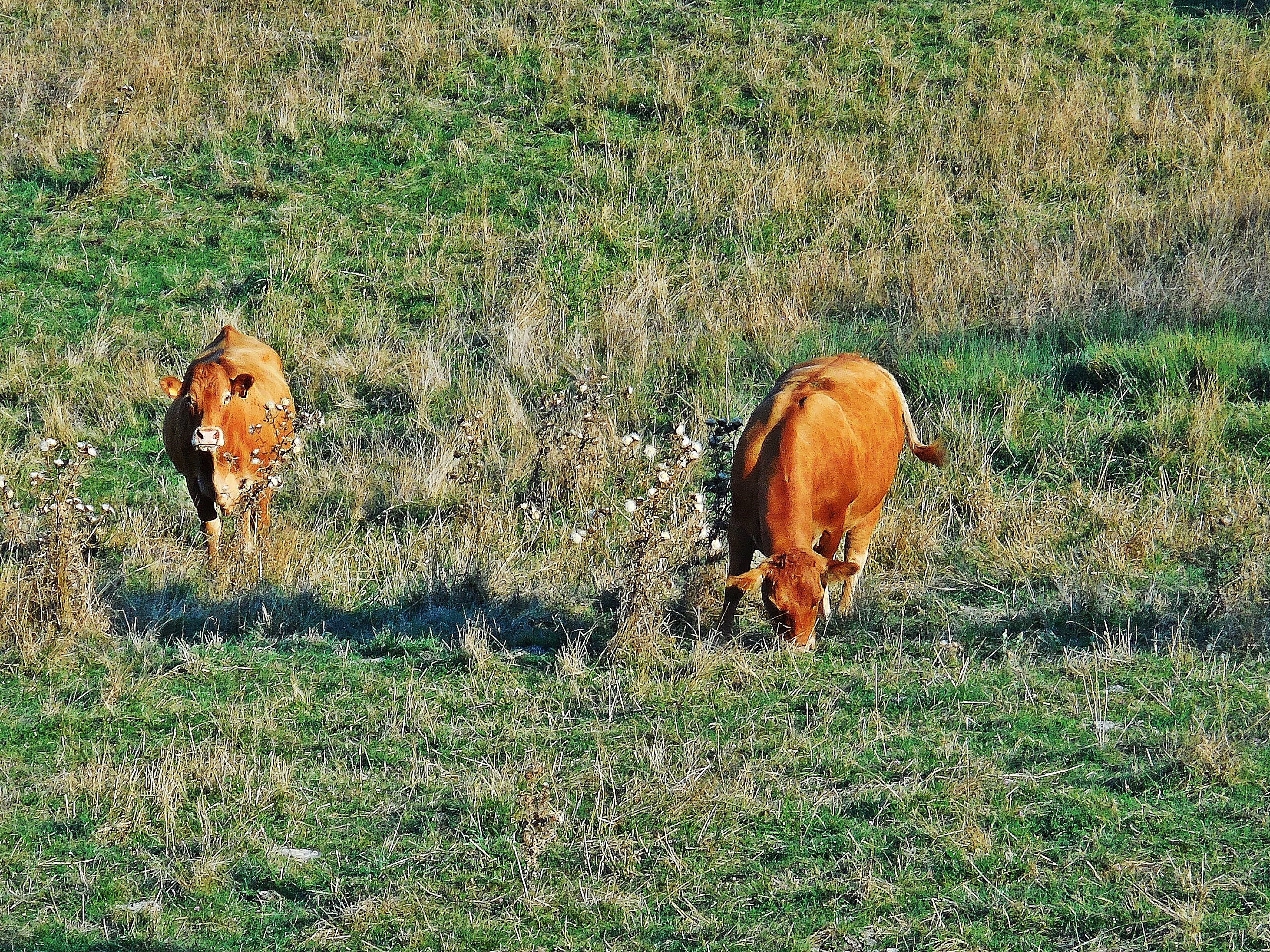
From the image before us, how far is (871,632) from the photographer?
7.64 m

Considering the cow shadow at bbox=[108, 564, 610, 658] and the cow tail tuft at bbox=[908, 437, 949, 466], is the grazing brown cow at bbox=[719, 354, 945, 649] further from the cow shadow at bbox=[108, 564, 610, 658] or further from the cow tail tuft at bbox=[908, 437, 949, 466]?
the cow shadow at bbox=[108, 564, 610, 658]

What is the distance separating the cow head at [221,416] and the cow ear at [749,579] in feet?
13.0

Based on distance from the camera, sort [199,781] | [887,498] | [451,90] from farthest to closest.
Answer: [451,90], [887,498], [199,781]

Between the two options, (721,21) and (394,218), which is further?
(721,21)

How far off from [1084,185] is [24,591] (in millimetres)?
11682

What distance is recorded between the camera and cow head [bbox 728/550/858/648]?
684 cm

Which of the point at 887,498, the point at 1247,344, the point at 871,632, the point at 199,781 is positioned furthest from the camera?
the point at 1247,344

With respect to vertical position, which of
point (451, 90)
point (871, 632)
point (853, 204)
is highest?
point (451, 90)

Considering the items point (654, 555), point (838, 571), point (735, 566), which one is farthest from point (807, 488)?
point (654, 555)

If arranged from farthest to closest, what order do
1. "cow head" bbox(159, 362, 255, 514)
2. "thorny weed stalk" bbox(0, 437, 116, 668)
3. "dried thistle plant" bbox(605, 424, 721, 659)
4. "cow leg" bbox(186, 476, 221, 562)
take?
1. "cow leg" bbox(186, 476, 221, 562)
2. "cow head" bbox(159, 362, 255, 514)
3. "thorny weed stalk" bbox(0, 437, 116, 668)
4. "dried thistle plant" bbox(605, 424, 721, 659)

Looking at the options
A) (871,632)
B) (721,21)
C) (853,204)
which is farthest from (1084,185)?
(871,632)

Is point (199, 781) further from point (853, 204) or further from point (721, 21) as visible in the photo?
point (721, 21)

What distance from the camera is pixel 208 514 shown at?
32.0ft

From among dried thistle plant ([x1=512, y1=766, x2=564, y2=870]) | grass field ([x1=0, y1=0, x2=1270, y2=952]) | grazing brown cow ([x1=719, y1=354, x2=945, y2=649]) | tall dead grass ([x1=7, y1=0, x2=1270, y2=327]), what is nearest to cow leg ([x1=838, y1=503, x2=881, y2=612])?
grazing brown cow ([x1=719, y1=354, x2=945, y2=649])
